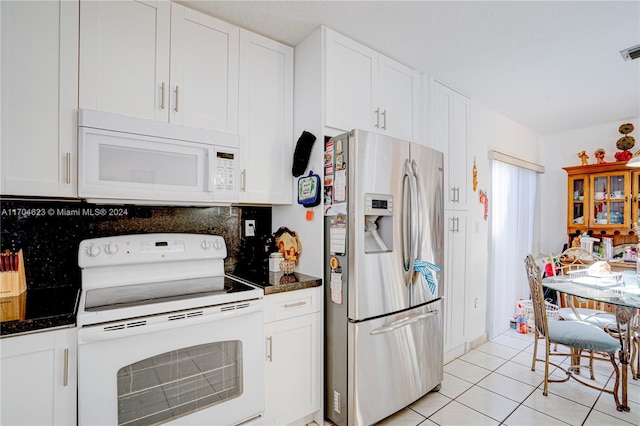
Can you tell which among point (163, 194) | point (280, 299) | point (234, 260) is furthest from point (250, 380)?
point (163, 194)

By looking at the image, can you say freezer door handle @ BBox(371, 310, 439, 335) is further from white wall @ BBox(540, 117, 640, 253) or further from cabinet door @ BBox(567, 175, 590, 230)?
white wall @ BBox(540, 117, 640, 253)

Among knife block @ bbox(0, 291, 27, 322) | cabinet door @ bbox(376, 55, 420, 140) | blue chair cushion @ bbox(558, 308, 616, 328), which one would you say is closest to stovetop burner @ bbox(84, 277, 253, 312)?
knife block @ bbox(0, 291, 27, 322)

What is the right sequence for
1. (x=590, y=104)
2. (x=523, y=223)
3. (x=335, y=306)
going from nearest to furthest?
(x=335, y=306) < (x=590, y=104) < (x=523, y=223)

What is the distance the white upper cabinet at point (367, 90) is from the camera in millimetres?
2080

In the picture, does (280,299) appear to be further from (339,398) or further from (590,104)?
(590,104)

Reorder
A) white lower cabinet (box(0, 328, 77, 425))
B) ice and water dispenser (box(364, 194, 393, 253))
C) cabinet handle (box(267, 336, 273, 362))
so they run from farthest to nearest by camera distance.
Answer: ice and water dispenser (box(364, 194, 393, 253))
cabinet handle (box(267, 336, 273, 362))
white lower cabinet (box(0, 328, 77, 425))

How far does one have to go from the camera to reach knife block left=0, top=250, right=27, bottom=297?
1.50 metres

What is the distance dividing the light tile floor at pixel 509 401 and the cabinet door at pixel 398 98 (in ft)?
6.49

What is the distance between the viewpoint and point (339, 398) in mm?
1930

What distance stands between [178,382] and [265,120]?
1.59m

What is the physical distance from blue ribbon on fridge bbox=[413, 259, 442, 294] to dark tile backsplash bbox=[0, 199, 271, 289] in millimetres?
1371

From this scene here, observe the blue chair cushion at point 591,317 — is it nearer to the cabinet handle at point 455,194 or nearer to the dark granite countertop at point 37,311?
the cabinet handle at point 455,194

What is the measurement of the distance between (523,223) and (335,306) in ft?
11.3

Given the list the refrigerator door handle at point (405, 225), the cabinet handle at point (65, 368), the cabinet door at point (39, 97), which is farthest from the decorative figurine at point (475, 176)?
the cabinet handle at point (65, 368)
